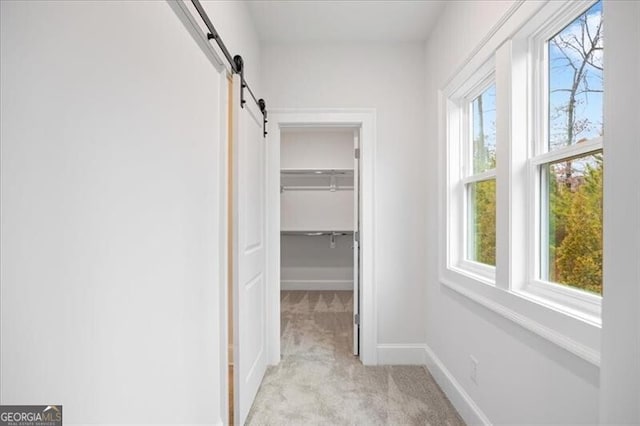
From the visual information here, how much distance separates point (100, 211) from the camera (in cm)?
83

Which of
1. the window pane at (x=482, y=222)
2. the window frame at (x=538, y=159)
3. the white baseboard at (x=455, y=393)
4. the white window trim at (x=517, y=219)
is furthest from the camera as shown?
the window pane at (x=482, y=222)

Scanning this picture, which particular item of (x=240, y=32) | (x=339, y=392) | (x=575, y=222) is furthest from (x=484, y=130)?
(x=339, y=392)

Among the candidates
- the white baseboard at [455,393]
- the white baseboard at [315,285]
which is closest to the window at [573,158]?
the white baseboard at [455,393]

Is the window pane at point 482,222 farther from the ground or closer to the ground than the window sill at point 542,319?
farther from the ground

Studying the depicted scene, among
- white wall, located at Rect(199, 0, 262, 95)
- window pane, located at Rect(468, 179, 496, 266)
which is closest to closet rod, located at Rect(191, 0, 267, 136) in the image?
white wall, located at Rect(199, 0, 262, 95)

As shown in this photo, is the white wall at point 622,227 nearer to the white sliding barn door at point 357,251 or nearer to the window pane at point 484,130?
the window pane at point 484,130

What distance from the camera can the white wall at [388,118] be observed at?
2.89m

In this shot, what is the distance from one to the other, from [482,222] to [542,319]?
0.91m

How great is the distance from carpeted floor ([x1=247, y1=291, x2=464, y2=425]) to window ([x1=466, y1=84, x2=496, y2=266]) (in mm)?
981

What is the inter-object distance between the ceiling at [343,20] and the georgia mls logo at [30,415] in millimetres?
2456

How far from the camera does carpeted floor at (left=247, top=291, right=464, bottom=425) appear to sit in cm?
209

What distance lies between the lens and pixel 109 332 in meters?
0.86

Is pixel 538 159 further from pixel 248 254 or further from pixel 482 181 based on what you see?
pixel 248 254

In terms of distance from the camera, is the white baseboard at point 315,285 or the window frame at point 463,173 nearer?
the window frame at point 463,173
